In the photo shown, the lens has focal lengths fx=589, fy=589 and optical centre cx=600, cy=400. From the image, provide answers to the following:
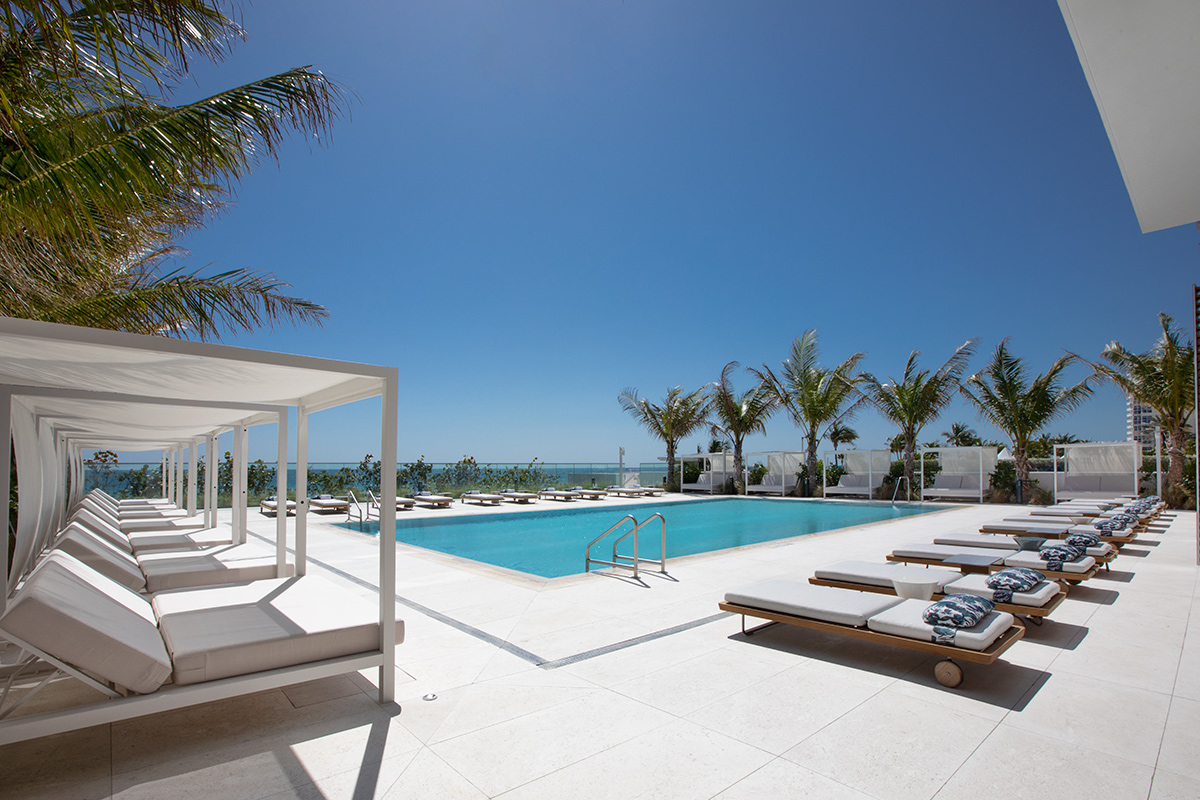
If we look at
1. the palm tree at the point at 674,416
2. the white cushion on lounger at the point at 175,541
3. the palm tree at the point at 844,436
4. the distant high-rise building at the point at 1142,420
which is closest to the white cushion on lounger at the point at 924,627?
the white cushion on lounger at the point at 175,541

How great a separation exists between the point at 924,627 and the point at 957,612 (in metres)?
0.23

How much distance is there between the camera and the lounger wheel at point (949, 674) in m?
3.64

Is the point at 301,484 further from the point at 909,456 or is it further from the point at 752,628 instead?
the point at 909,456

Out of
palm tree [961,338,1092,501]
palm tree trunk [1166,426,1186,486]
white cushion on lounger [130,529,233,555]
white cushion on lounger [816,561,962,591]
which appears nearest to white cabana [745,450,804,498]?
palm tree [961,338,1092,501]

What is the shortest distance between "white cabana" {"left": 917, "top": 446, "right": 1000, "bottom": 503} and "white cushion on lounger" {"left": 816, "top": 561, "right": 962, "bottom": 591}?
15594 mm

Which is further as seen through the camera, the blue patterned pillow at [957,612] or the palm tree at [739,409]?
the palm tree at [739,409]

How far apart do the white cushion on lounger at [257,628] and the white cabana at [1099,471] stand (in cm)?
1931

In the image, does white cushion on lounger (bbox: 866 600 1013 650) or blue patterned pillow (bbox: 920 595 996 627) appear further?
blue patterned pillow (bbox: 920 595 996 627)

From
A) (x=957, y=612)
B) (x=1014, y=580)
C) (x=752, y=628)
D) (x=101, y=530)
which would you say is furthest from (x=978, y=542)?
(x=101, y=530)

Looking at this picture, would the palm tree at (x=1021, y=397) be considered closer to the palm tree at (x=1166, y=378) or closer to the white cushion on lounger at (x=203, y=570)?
the palm tree at (x=1166, y=378)

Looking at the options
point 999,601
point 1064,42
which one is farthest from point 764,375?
point 999,601

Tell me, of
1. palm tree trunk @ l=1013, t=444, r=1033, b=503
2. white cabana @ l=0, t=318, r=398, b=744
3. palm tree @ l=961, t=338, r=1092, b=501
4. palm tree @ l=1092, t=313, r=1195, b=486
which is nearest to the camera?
white cabana @ l=0, t=318, r=398, b=744

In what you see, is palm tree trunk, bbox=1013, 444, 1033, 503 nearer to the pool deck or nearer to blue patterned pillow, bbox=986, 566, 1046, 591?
the pool deck

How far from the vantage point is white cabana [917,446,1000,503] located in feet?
62.7
